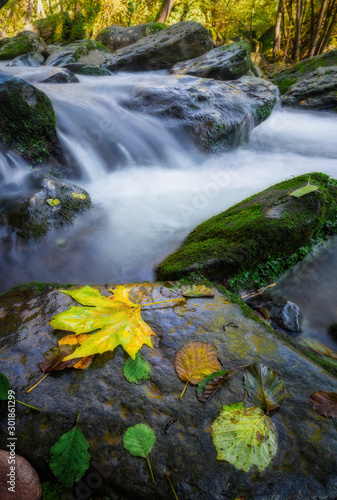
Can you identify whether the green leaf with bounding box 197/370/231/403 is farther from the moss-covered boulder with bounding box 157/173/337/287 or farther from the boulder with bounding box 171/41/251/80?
the boulder with bounding box 171/41/251/80

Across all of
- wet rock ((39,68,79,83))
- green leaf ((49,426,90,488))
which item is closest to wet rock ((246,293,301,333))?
green leaf ((49,426,90,488))

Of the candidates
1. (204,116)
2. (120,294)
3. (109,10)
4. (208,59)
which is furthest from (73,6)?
(120,294)

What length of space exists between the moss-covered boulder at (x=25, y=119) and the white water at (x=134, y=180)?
419mm

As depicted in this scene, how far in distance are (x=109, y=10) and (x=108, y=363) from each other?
2527cm

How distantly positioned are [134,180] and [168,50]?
906 cm

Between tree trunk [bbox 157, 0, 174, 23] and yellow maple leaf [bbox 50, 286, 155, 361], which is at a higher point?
tree trunk [bbox 157, 0, 174, 23]

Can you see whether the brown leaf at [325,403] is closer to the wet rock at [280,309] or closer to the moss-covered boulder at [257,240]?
the wet rock at [280,309]

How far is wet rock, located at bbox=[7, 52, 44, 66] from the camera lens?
447 inches

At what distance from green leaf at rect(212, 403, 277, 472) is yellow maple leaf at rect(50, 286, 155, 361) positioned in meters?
0.42

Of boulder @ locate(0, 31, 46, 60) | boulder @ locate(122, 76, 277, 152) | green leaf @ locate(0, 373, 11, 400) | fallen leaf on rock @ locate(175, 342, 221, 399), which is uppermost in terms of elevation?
boulder @ locate(0, 31, 46, 60)

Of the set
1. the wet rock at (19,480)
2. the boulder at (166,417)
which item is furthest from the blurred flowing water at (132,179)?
the wet rock at (19,480)

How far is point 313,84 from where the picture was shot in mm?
10117

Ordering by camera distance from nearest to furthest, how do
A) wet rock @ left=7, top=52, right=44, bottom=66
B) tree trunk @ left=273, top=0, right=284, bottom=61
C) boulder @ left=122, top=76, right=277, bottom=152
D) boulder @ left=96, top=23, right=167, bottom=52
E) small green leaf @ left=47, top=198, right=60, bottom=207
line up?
small green leaf @ left=47, top=198, right=60, bottom=207 → boulder @ left=122, top=76, right=277, bottom=152 → wet rock @ left=7, top=52, right=44, bottom=66 → boulder @ left=96, top=23, right=167, bottom=52 → tree trunk @ left=273, top=0, right=284, bottom=61

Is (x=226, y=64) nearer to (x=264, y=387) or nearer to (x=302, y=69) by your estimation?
(x=302, y=69)
